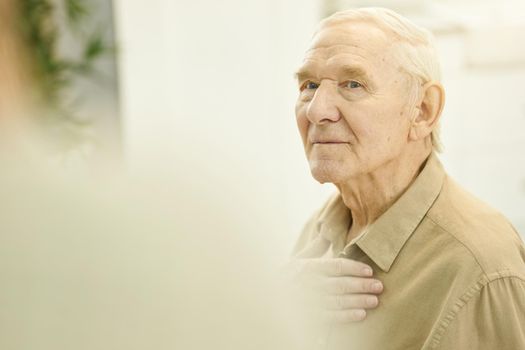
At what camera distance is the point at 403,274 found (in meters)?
1.06

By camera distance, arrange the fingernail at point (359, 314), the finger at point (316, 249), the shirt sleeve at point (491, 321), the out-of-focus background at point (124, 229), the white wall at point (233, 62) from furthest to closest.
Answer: the white wall at point (233, 62)
the finger at point (316, 249)
the fingernail at point (359, 314)
the shirt sleeve at point (491, 321)
the out-of-focus background at point (124, 229)

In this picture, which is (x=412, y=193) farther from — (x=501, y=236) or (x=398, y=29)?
(x=398, y=29)

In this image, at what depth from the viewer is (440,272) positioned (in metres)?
1.02

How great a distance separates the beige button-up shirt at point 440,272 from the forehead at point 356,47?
0.67ft

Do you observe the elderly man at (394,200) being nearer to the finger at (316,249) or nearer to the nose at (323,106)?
the nose at (323,106)

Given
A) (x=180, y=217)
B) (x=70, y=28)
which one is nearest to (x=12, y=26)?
(x=180, y=217)

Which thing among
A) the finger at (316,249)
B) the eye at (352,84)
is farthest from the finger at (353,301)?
the eye at (352,84)

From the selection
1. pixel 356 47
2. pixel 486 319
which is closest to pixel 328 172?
pixel 356 47

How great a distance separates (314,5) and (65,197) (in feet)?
11.1

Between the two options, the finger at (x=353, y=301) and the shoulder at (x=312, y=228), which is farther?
the shoulder at (x=312, y=228)

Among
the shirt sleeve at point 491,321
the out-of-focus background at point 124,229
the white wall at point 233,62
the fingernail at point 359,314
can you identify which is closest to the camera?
the out-of-focus background at point 124,229

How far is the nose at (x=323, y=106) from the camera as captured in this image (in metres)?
1.09

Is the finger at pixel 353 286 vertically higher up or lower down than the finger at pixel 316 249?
lower down

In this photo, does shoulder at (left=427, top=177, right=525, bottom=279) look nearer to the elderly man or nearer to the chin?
the elderly man
